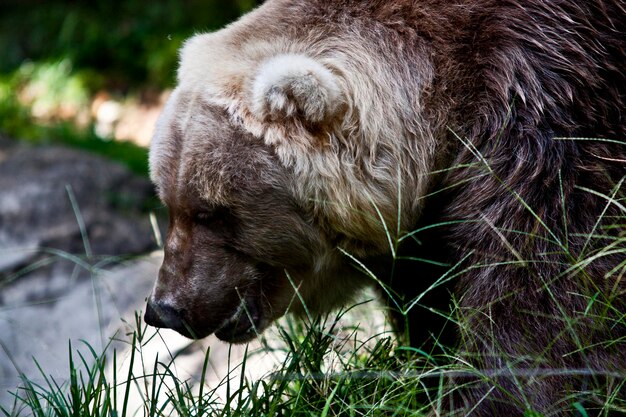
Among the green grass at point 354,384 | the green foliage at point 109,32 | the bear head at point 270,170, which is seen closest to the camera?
the green grass at point 354,384

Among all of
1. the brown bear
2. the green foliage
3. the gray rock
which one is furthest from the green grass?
the green foliage

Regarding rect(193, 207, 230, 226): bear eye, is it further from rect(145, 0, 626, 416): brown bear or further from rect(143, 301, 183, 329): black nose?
rect(143, 301, 183, 329): black nose

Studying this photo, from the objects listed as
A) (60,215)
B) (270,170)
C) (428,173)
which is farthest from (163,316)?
(60,215)

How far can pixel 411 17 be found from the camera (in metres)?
3.51

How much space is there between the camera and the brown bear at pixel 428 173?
9.91 ft

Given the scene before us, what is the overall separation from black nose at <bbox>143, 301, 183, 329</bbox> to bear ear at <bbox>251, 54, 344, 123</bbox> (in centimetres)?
90

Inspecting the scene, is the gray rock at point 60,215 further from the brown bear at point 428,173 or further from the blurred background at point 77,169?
the brown bear at point 428,173

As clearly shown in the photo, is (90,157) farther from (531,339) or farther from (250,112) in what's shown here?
(531,339)

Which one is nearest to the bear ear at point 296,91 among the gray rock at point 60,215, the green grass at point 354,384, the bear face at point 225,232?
the bear face at point 225,232

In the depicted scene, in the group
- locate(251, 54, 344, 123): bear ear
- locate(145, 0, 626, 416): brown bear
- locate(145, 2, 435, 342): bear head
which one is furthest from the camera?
locate(145, 2, 435, 342): bear head

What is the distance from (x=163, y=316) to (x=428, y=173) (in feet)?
4.05

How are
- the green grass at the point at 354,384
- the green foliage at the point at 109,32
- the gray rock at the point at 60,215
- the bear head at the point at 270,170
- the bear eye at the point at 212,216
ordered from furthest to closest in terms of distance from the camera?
the green foliage at the point at 109,32, the gray rock at the point at 60,215, the bear eye at the point at 212,216, the bear head at the point at 270,170, the green grass at the point at 354,384

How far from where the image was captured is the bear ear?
10.7 ft

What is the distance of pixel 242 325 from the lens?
3770 mm
